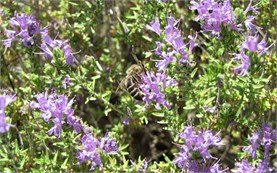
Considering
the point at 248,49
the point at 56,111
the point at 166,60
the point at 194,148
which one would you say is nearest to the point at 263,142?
the point at 194,148

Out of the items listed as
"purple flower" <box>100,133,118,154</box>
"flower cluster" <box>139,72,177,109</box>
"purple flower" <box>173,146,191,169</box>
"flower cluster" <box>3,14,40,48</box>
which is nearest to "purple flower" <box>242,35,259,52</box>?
"flower cluster" <box>139,72,177,109</box>

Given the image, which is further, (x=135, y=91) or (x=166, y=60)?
(x=135, y=91)

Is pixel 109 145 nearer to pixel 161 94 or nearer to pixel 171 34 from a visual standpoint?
pixel 161 94

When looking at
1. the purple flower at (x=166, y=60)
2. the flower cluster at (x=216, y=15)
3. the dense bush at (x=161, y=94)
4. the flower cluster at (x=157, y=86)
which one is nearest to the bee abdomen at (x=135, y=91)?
the dense bush at (x=161, y=94)

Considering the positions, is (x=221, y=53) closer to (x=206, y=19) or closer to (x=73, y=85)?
(x=206, y=19)

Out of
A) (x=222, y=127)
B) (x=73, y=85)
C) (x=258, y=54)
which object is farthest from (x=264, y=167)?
(x=73, y=85)

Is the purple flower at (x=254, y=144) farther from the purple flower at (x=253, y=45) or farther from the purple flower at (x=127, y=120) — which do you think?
the purple flower at (x=127, y=120)
